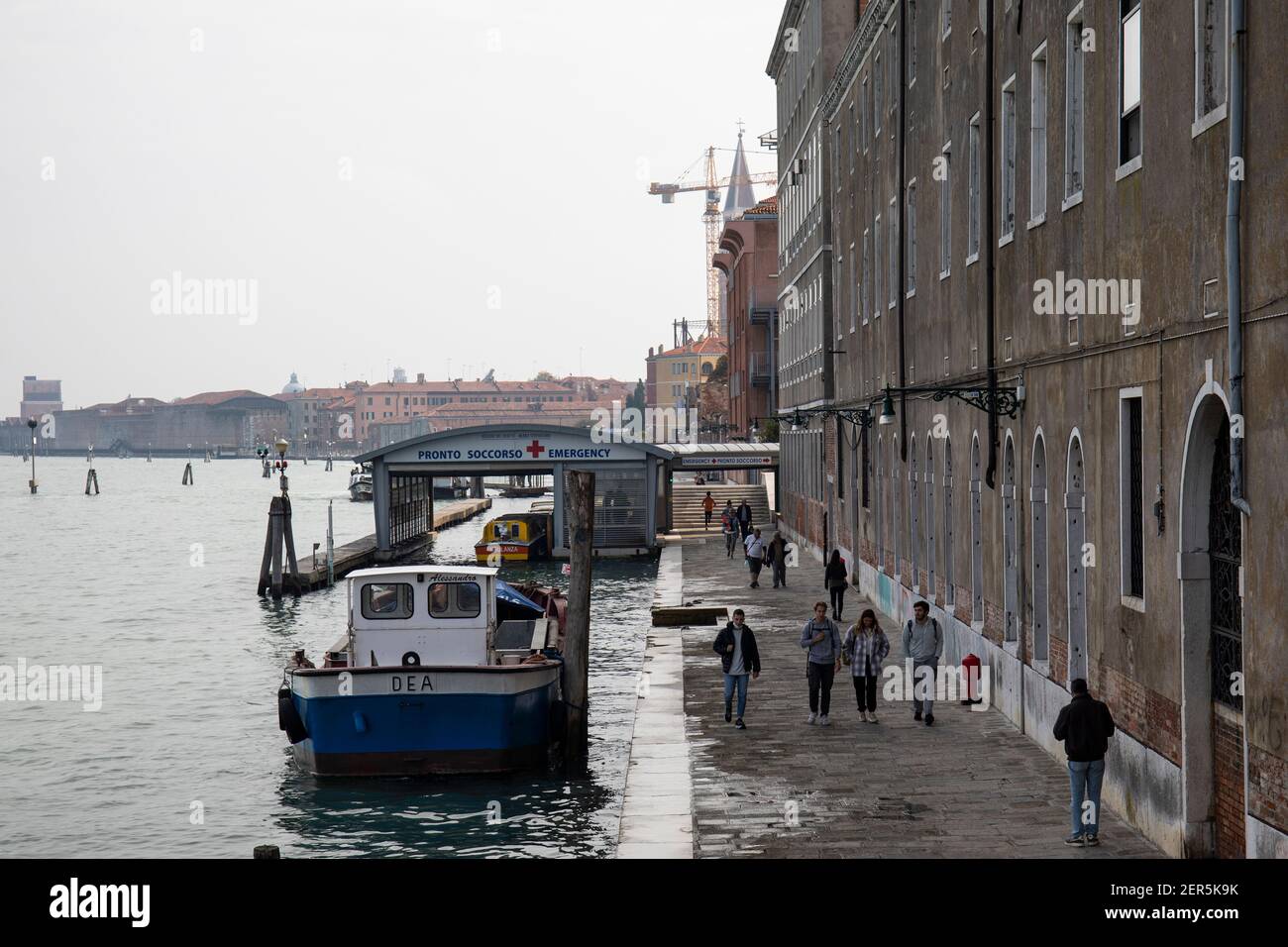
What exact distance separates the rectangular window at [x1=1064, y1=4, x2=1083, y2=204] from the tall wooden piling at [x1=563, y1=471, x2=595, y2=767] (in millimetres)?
7796

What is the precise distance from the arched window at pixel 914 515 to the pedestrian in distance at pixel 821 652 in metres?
8.37

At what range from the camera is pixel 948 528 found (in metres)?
25.8

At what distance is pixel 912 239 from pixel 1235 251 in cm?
1776

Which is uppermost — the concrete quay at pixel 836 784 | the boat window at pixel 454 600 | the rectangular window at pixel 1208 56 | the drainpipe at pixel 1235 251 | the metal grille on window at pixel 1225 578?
the rectangular window at pixel 1208 56

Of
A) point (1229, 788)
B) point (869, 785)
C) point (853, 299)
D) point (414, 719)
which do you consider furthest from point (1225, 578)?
point (853, 299)

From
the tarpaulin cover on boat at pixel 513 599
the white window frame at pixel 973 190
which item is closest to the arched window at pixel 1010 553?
the white window frame at pixel 973 190

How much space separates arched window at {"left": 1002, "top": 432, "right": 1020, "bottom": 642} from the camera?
20.3m

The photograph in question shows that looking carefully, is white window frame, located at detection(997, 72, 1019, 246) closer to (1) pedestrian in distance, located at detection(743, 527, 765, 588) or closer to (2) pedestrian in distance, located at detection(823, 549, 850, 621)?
(2) pedestrian in distance, located at detection(823, 549, 850, 621)

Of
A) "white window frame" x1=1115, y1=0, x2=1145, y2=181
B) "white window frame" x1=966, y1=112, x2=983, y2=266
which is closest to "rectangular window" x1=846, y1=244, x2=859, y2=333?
"white window frame" x1=966, y1=112, x2=983, y2=266

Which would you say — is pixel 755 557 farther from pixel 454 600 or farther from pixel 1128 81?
pixel 1128 81

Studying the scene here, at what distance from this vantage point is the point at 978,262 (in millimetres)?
22078

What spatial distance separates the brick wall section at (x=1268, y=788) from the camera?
10.8 m

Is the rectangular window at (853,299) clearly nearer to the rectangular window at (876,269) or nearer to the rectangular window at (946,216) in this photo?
the rectangular window at (876,269)
